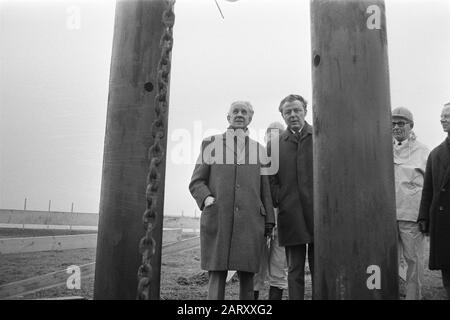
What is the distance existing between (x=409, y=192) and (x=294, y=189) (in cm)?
125

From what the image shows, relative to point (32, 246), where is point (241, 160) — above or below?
above

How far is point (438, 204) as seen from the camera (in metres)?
3.31

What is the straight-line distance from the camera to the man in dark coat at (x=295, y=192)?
313 centimetres

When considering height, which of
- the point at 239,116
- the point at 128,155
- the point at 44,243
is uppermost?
the point at 239,116

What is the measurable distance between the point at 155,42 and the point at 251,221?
152 centimetres

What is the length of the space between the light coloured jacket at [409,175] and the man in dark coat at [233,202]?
1.36m

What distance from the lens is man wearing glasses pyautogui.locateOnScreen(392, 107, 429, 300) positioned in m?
3.63

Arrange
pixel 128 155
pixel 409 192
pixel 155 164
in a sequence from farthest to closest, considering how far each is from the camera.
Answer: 1. pixel 409 192
2. pixel 128 155
3. pixel 155 164

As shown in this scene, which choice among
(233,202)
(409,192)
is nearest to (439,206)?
(409,192)

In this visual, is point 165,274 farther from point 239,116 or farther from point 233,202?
point 239,116

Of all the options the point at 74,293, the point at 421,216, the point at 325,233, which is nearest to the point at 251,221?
the point at 325,233

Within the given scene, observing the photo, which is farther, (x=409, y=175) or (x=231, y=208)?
(x=409, y=175)

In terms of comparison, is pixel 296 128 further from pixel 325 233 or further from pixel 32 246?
pixel 32 246

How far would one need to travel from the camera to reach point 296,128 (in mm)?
3488
